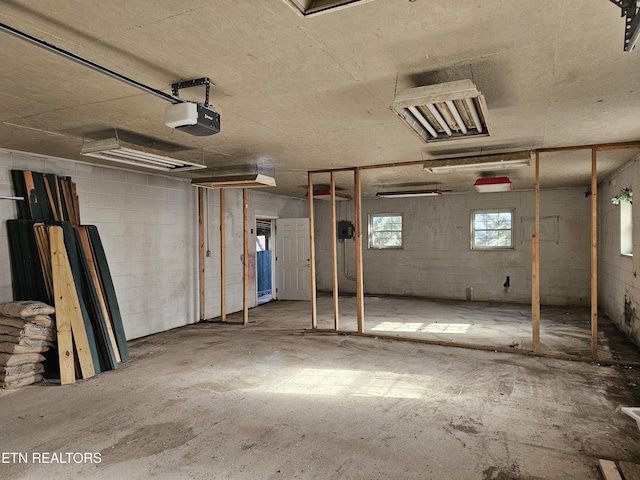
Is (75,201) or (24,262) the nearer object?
(24,262)

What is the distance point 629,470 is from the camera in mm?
2273

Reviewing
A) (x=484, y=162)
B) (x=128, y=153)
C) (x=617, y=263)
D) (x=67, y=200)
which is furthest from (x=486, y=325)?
(x=67, y=200)

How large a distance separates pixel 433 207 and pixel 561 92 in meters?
6.55

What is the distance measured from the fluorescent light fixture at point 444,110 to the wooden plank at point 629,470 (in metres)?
2.26

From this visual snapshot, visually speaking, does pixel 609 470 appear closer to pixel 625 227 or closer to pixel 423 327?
pixel 423 327

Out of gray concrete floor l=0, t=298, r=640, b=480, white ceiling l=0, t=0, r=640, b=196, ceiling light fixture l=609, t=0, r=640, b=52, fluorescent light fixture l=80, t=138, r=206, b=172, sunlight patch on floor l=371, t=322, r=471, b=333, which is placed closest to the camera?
ceiling light fixture l=609, t=0, r=640, b=52

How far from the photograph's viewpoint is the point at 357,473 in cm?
236

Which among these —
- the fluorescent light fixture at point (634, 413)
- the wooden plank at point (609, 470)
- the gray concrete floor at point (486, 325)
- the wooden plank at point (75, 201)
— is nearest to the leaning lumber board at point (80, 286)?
the wooden plank at point (75, 201)

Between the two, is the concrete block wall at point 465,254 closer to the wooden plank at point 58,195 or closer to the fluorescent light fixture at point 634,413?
the fluorescent light fixture at point 634,413

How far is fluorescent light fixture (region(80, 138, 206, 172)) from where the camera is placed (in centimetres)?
354

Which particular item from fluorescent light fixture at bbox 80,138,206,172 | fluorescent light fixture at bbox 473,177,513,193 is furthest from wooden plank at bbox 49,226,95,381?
fluorescent light fixture at bbox 473,177,513,193

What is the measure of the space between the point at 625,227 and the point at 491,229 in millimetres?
3253

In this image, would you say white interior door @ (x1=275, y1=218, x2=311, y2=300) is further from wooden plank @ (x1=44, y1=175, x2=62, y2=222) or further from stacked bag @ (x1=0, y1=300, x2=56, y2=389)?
stacked bag @ (x1=0, y1=300, x2=56, y2=389)

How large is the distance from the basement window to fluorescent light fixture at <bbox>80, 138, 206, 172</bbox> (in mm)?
2435
